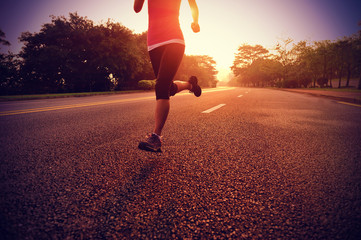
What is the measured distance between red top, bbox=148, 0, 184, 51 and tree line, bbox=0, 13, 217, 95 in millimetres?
22391

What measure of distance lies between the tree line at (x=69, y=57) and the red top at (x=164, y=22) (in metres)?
22.4

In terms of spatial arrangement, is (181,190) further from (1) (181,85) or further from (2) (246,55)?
(2) (246,55)

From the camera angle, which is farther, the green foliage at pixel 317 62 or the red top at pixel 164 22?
the green foliage at pixel 317 62

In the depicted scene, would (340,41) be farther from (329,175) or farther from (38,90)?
(38,90)

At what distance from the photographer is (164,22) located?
83.4 inches

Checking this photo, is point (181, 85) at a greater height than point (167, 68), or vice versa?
point (167, 68)

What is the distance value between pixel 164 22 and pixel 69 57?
1041 inches

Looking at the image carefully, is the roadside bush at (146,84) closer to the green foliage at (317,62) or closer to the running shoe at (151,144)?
the running shoe at (151,144)

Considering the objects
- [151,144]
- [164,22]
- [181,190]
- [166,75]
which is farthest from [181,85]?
[181,190]

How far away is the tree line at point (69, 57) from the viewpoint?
22.4 metres

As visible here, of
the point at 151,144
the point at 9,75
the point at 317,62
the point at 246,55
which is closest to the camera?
the point at 151,144

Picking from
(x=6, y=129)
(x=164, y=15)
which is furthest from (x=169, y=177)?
(x=6, y=129)

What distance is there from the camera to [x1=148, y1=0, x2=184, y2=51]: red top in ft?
6.91

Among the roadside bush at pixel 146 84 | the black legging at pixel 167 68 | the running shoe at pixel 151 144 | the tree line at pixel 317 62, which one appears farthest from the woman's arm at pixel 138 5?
the tree line at pixel 317 62
